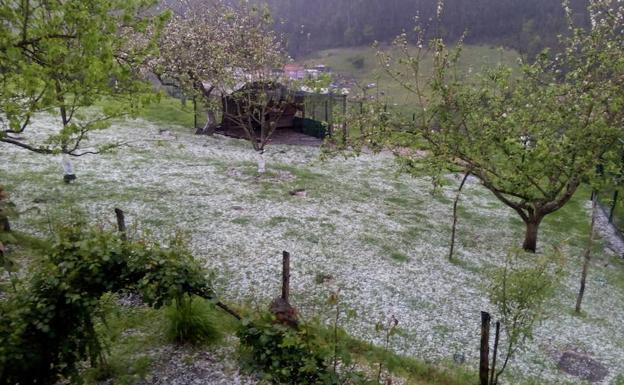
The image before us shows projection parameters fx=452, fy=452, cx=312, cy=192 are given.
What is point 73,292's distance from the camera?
7.12m

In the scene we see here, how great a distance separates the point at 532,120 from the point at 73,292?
16.0 m

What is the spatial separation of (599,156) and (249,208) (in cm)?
1356

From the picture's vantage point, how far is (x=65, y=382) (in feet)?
26.5

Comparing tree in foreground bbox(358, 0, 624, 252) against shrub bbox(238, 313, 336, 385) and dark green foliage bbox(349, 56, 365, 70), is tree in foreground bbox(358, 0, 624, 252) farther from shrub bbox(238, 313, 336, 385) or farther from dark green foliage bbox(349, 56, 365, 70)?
dark green foliage bbox(349, 56, 365, 70)

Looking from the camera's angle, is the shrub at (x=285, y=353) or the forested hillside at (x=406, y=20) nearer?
the shrub at (x=285, y=353)

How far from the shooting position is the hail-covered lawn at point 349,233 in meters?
12.6

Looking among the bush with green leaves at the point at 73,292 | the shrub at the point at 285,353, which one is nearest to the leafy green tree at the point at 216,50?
the bush with green leaves at the point at 73,292

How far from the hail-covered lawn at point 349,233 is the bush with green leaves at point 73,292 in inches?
47.8

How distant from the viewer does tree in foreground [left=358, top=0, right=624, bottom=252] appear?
1531cm

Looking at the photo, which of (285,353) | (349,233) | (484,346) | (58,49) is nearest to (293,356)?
(285,353)

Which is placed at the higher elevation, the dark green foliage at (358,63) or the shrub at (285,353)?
the dark green foliage at (358,63)

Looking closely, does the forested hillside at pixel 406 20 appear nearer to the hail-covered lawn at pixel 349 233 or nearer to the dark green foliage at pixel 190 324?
the hail-covered lawn at pixel 349 233

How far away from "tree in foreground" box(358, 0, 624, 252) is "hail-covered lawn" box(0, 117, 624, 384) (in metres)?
2.96

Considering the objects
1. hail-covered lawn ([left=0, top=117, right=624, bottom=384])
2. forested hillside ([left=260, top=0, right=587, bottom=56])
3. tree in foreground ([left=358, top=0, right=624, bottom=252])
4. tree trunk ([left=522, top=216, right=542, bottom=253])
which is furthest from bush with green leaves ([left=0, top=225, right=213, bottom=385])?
forested hillside ([left=260, top=0, right=587, bottom=56])
